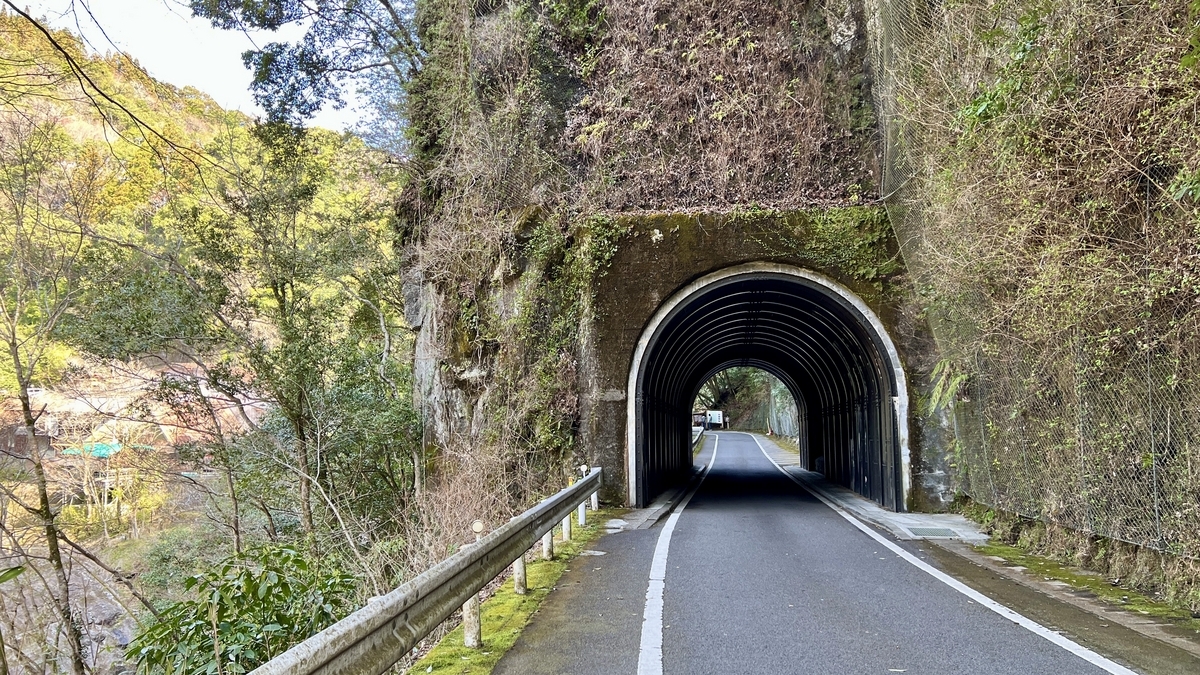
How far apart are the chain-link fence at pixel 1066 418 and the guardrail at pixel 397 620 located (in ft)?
16.3

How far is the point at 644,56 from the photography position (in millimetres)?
15922

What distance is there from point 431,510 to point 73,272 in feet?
23.1

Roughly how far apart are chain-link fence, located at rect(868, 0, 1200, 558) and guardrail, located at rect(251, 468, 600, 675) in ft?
16.3

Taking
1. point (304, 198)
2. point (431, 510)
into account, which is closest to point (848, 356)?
point (431, 510)

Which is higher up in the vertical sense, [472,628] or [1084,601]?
[472,628]

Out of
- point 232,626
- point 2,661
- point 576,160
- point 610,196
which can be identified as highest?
point 576,160

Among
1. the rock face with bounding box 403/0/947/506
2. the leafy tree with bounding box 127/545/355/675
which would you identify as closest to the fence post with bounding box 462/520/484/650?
the leafy tree with bounding box 127/545/355/675

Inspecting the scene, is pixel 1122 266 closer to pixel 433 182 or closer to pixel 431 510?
pixel 431 510

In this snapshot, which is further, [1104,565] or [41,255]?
[41,255]

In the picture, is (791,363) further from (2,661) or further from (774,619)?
(2,661)

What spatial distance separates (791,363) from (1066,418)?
56.4 ft

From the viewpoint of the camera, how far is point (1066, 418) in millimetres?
6895

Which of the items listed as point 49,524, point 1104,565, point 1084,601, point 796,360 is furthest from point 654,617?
point 796,360

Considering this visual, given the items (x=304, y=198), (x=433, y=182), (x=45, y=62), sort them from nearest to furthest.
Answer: (x=45, y=62) → (x=304, y=198) → (x=433, y=182)
